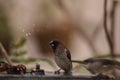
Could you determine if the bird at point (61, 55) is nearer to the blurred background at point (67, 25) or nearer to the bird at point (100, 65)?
the bird at point (100, 65)

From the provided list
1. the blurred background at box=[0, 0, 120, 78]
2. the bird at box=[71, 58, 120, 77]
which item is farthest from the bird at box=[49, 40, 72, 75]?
the blurred background at box=[0, 0, 120, 78]

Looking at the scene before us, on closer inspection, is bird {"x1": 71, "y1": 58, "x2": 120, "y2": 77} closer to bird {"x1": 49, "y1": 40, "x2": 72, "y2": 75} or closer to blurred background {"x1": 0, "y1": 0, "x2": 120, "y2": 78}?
blurred background {"x1": 0, "y1": 0, "x2": 120, "y2": 78}

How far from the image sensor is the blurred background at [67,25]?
19.0ft

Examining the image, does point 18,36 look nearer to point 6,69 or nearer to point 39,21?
point 39,21

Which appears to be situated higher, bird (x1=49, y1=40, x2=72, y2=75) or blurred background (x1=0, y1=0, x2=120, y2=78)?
blurred background (x1=0, y1=0, x2=120, y2=78)

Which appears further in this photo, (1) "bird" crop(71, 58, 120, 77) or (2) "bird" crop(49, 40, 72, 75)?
(1) "bird" crop(71, 58, 120, 77)

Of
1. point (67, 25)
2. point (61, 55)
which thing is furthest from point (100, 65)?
point (61, 55)

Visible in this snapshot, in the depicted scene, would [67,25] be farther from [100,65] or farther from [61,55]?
[61,55]

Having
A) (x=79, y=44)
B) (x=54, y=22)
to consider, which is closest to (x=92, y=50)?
(x=79, y=44)

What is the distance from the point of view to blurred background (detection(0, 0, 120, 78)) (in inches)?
229

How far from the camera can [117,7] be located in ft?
19.4

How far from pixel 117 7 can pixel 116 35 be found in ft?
1.08

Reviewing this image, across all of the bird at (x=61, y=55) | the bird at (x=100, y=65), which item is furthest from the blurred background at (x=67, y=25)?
the bird at (x=61, y=55)

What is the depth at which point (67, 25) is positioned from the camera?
19.5 ft
